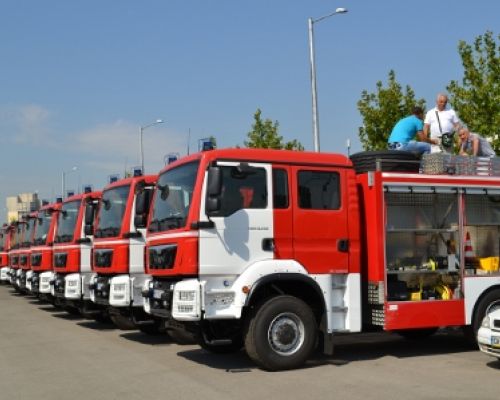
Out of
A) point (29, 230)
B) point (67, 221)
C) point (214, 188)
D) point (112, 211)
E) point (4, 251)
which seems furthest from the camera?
point (4, 251)

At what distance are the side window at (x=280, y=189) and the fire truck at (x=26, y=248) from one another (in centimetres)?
1208

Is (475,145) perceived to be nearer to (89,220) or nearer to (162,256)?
(162,256)

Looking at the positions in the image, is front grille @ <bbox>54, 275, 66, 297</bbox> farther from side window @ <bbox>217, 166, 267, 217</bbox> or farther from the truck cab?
side window @ <bbox>217, 166, 267, 217</bbox>

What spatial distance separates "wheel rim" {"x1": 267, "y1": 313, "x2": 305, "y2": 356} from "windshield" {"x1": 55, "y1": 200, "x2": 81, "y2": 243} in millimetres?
7652

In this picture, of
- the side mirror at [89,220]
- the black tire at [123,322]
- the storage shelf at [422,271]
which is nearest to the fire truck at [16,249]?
the side mirror at [89,220]

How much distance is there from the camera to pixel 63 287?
50.8 feet

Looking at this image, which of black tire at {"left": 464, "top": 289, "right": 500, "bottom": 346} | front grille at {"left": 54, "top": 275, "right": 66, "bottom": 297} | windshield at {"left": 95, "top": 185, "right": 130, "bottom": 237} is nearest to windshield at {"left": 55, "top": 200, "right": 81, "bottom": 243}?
front grille at {"left": 54, "top": 275, "right": 66, "bottom": 297}

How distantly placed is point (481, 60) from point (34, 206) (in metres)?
13.8

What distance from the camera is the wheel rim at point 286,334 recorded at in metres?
9.05

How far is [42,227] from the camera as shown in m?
18.6

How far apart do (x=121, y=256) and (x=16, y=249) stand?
1111 centimetres

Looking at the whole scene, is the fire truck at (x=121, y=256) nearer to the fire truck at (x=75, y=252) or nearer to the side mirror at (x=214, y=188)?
the fire truck at (x=75, y=252)

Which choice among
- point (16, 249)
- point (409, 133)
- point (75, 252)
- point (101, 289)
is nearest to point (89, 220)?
point (75, 252)

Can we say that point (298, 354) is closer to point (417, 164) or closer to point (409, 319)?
point (409, 319)
